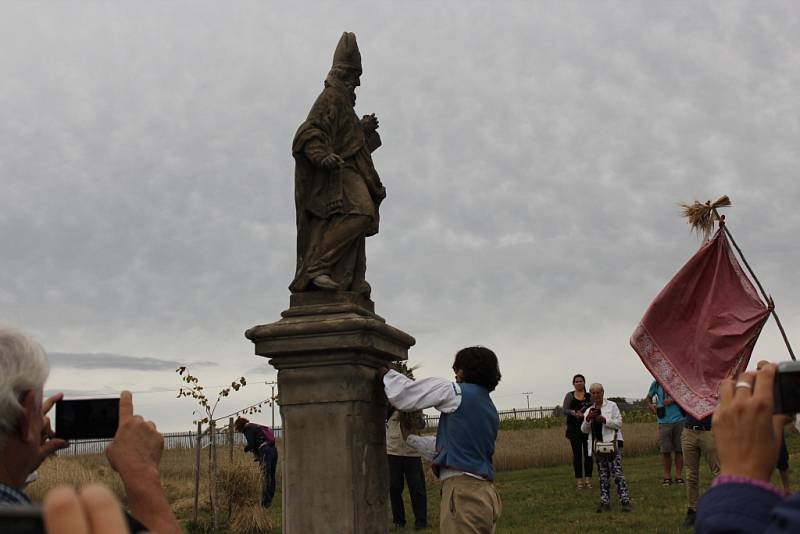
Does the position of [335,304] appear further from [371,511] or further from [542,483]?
[542,483]

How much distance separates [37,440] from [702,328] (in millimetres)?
6696

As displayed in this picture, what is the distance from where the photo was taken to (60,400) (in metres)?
2.93

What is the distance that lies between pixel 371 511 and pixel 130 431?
3.98m

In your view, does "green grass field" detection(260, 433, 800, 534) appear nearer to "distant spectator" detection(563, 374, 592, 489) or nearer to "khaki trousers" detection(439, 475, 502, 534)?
"distant spectator" detection(563, 374, 592, 489)

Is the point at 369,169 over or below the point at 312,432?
over

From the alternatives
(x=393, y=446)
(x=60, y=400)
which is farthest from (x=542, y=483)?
(x=60, y=400)

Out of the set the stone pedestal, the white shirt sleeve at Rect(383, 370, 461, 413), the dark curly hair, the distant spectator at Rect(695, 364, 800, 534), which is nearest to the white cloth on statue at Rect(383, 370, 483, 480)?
the white shirt sleeve at Rect(383, 370, 461, 413)

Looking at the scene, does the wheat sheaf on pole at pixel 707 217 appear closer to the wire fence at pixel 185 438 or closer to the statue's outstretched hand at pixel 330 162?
the statue's outstretched hand at pixel 330 162

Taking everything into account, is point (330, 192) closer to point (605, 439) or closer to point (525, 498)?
point (605, 439)

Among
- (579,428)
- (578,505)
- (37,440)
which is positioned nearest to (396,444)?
(578,505)

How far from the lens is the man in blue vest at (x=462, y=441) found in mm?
5820

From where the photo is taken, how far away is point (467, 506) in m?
5.81

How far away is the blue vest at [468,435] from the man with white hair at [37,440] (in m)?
3.33

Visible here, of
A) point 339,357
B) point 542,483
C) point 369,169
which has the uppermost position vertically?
point 369,169
